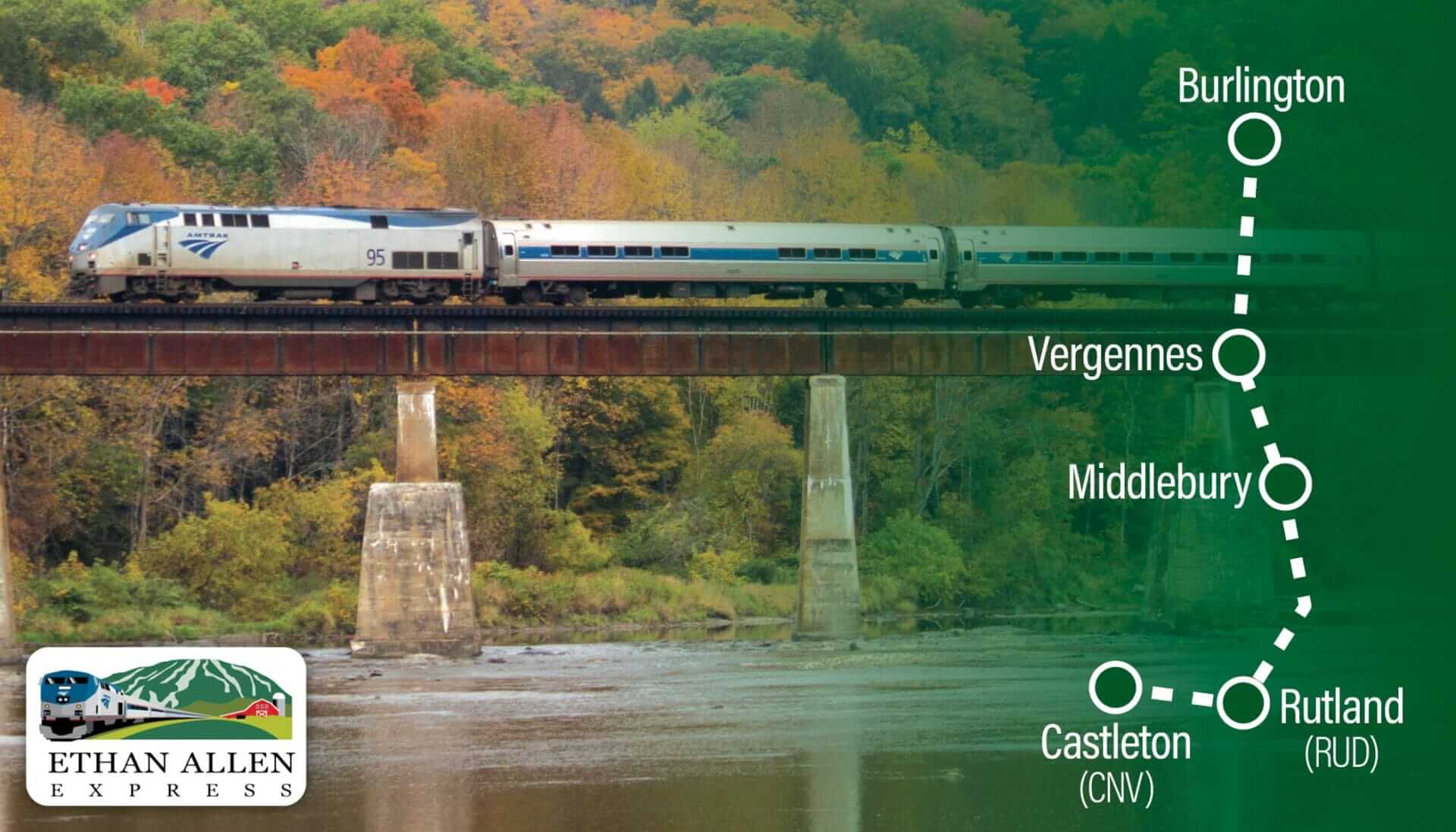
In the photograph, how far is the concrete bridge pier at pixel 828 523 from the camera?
61.9m

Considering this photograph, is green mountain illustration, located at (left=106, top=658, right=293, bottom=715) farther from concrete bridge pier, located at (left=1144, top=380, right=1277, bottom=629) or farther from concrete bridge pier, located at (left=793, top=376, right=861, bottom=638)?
concrete bridge pier, located at (left=1144, top=380, right=1277, bottom=629)

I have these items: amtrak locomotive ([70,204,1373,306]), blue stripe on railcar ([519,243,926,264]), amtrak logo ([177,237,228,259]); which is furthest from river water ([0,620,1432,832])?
amtrak logo ([177,237,228,259])

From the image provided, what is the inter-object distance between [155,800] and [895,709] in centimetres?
2519

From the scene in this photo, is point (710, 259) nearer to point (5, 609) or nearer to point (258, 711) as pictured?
point (5, 609)

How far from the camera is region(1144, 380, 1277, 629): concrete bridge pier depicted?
6391 cm

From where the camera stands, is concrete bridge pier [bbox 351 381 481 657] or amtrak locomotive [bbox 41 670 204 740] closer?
amtrak locomotive [bbox 41 670 204 740]

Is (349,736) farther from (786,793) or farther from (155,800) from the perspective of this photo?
(155,800)

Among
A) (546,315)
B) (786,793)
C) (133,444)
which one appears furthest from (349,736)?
(133,444)

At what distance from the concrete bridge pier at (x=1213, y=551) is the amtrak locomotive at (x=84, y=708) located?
131ft

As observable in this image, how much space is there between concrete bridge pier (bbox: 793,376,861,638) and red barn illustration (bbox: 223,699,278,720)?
112 ft

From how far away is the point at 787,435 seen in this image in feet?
281

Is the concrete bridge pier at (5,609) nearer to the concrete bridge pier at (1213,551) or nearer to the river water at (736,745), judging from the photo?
the river water at (736,745)

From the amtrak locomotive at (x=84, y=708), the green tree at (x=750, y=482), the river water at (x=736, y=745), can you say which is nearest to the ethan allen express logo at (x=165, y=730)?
the amtrak locomotive at (x=84, y=708)

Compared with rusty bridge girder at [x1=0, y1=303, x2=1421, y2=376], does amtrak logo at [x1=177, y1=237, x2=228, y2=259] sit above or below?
above
